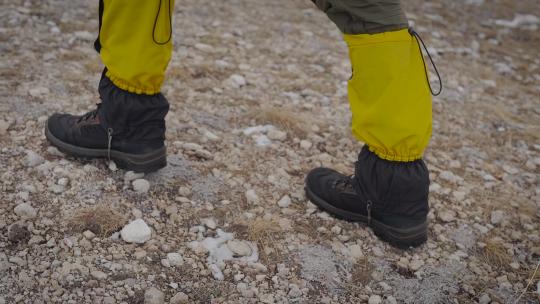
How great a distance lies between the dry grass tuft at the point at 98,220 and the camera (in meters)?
2.29

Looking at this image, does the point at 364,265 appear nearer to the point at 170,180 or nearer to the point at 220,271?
the point at 220,271

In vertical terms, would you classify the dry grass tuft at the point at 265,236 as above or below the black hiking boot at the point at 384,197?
below

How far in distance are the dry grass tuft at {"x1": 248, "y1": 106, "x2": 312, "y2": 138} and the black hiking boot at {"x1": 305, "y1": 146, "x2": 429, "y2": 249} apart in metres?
0.77

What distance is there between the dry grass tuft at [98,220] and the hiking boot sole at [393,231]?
105 centimetres

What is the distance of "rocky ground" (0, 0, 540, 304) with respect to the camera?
7.14 feet

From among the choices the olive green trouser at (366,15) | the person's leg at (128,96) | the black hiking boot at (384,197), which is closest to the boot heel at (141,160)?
the person's leg at (128,96)

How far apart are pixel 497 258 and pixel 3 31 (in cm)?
383

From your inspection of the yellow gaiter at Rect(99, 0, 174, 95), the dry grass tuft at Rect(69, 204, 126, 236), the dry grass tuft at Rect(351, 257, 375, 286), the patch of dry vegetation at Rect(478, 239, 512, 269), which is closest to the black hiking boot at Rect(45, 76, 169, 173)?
the yellow gaiter at Rect(99, 0, 174, 95)

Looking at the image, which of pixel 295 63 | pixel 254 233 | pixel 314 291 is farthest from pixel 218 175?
pixel 295 63

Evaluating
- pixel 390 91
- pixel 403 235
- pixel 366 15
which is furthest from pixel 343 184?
pixel 366 15

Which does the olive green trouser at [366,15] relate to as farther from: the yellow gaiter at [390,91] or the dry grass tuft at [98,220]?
the dry grass tuft at [98,220]

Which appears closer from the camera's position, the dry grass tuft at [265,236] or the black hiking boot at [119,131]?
the dry grass tuft at [265,236]

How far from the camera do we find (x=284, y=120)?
3.46 metres

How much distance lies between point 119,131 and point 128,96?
22 cm
